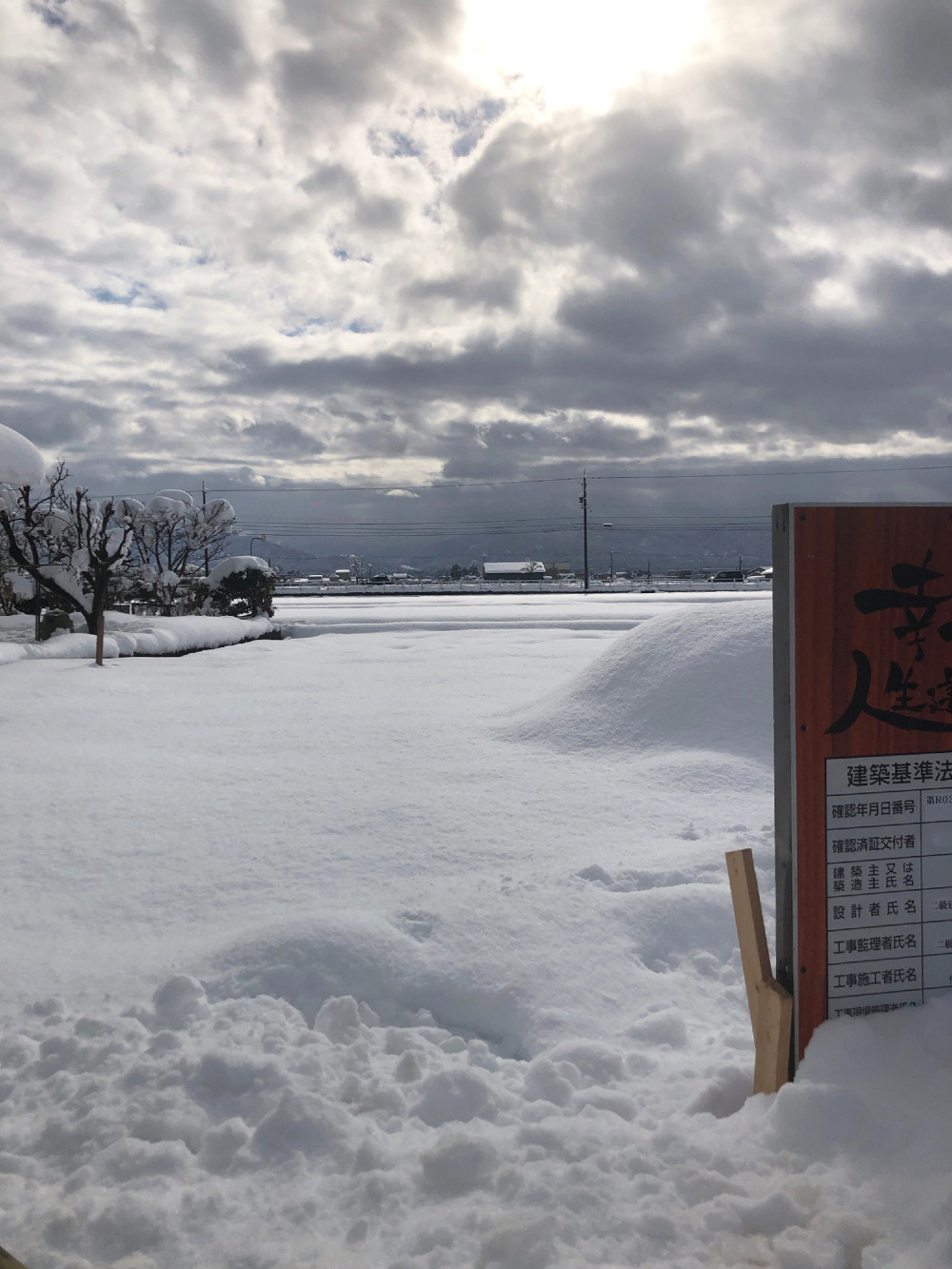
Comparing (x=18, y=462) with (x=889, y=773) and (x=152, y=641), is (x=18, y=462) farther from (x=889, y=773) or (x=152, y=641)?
(x=889, y=773)

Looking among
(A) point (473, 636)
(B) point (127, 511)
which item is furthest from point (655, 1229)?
(B) point (127, 511)

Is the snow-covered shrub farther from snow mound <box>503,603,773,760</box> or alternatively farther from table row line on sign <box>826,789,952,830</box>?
table row line on sign <box>826,789,952,830</box>

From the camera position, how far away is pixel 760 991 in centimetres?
211

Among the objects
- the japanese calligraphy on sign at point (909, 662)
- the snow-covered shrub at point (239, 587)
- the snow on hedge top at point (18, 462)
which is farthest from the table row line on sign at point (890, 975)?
the snow-covered shrub at point (239, 587)

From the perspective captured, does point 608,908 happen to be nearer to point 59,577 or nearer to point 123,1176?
point 123,1176

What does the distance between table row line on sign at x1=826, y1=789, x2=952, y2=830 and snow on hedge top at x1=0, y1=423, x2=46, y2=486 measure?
10686mm

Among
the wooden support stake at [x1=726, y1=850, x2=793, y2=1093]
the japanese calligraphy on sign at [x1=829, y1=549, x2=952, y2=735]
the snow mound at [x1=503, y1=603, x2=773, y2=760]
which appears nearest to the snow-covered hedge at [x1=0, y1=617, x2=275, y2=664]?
the snow mound at [x1=503, y1=603, x2=773, y2=760]

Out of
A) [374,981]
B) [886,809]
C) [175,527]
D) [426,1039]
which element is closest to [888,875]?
[886,809]

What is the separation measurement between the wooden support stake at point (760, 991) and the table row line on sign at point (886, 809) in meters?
0.26

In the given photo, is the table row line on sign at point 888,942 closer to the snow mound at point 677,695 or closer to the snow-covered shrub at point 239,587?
the snow mound at point 677,695

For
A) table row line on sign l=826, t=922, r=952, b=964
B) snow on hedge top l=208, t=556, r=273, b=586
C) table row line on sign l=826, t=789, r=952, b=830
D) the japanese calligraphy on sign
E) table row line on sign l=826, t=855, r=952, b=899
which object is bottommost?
table row line on sign l=826, t=922, r=952, b=964

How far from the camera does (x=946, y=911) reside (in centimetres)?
217

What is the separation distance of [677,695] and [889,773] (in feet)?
13.4

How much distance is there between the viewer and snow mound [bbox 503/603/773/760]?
19.0 ft
